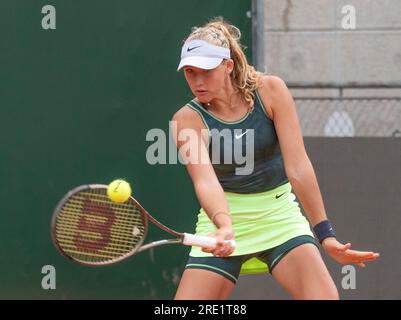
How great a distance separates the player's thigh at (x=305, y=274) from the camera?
14.9 feet

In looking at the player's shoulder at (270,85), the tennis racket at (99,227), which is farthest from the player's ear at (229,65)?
the tennis racket at (99,227)

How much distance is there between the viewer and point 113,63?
7656mm

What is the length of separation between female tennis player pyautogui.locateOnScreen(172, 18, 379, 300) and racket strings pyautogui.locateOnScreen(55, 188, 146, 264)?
294 millimetres

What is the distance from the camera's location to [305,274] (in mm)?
4570

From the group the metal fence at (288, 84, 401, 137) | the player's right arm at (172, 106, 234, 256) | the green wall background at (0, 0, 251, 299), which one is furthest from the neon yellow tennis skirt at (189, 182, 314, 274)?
the green wall background at (0, 0, 251, 299)

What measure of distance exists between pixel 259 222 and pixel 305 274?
0.34 m

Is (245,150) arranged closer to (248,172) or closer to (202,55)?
(248,172)

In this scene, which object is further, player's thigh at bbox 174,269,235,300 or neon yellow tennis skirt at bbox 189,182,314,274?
neon yellow tennis skirt at bbox 189,182,314,274

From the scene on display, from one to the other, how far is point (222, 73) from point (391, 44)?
3150 millimetres

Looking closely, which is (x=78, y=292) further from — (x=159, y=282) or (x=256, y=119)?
(x=256, y=119)

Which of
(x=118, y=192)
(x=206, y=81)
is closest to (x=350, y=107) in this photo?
(x=206, y=81)

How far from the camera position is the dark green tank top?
186 inches

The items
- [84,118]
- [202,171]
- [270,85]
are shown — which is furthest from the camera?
[84,118]

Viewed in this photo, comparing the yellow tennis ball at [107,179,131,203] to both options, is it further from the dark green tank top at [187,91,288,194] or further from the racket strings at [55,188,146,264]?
the dark green tank top at [187,91,288,194]
